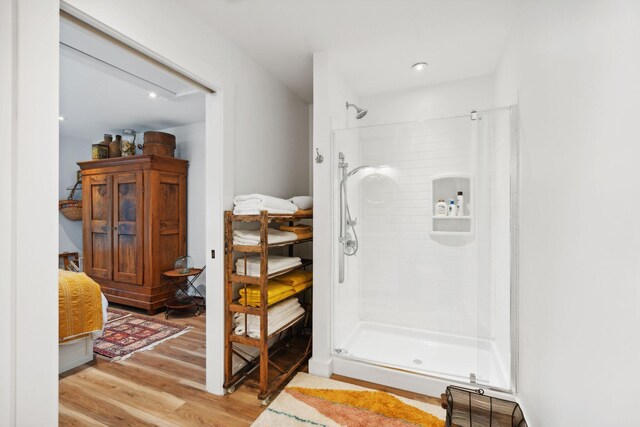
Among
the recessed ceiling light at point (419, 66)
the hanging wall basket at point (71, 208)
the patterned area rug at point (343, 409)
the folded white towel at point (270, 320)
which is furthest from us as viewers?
the hanging wall basket at point (71, 208)

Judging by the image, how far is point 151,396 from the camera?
6.28ft

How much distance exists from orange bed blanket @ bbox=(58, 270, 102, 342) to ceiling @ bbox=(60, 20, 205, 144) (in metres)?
1.66

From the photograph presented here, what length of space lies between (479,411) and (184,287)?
3.56 meters

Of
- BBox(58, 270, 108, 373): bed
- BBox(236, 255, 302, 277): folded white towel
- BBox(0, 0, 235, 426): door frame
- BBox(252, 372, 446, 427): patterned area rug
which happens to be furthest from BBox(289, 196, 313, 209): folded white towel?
BBox(58, 270, 108, 373): bed

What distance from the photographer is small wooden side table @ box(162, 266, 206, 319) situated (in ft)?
11.4

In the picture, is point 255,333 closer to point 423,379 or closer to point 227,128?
point 423,379

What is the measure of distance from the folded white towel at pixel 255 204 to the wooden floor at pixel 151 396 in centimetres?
122

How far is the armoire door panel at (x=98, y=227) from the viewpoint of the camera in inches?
148

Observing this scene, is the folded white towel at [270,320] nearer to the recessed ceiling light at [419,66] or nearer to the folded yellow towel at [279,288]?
the folded yellow towel at [279,288]

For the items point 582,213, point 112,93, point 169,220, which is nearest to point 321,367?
point 582,213

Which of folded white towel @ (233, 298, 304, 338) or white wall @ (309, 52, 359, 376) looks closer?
folded white towel @ (233, 298, 304, 338)

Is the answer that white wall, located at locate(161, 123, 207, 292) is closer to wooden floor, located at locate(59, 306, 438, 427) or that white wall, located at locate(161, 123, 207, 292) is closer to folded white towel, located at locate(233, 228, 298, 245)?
wooden floor, located at locate(59, 306, 438, 427)

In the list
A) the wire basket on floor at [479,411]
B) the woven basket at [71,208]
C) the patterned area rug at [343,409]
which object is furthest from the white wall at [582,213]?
the woven basket at [71,208]

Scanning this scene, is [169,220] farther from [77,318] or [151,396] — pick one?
[151,396]
